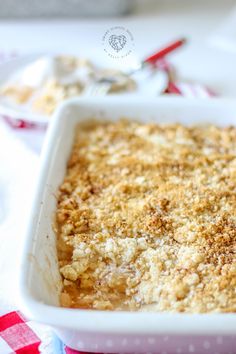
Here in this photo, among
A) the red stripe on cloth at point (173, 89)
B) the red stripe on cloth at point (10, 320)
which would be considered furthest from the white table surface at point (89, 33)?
the red stripe on cloth at point (10, 320)

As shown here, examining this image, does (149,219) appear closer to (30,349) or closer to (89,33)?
(30,349)

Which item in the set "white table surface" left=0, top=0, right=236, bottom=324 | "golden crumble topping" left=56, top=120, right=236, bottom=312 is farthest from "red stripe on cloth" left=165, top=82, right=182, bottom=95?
"golden crumble topping" left=56, top=120, right=236, bottom=312

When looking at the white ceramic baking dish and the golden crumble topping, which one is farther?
the golden crumble topping

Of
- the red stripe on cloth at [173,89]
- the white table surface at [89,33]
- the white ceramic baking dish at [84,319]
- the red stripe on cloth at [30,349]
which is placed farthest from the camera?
the red stripe on cloth at [173,89]

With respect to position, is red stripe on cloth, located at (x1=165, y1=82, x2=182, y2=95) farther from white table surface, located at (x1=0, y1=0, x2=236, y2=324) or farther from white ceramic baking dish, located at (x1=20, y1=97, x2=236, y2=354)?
white ceramic baking dish, located at (x1=20, y1=97, x2=236, y2=354)

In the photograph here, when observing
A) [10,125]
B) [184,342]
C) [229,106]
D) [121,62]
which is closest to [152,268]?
[184,342]

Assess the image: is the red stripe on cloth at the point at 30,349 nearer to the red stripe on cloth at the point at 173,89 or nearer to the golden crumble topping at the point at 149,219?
the golden crumble topping at the point at 149,219

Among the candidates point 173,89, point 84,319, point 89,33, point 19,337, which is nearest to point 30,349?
point 19,337
